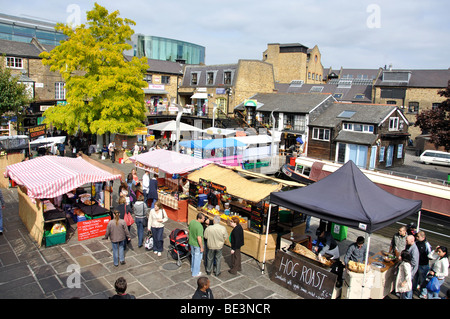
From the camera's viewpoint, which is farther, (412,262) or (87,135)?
(87,135)

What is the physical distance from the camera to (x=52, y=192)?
9.83m

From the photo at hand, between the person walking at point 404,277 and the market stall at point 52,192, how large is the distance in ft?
29.4

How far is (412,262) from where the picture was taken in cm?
793

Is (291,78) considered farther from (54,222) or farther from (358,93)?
(54,222)

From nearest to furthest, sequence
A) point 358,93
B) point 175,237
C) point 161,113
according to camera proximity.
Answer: point 175,237
point 161,113
point 358,93

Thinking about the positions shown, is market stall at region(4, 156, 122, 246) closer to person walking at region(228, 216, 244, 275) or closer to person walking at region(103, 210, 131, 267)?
person walking at region(103, 210, 131, 267)

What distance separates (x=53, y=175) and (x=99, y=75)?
49.4 feet

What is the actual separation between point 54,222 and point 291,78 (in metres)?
55.0

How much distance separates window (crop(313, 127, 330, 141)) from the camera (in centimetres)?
3048

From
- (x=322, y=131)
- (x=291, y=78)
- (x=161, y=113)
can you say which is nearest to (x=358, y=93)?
(x=291, y=78)

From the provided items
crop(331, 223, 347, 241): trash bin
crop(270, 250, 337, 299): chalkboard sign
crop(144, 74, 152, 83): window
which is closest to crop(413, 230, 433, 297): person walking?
crop(270, 250, 337, 299): chalkboard sign

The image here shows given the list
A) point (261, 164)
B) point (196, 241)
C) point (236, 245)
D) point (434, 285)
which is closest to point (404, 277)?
point (434, 285)

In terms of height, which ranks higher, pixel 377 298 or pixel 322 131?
pixel 322 131

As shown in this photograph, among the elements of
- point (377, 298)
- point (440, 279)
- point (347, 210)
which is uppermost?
point (347, 210)
